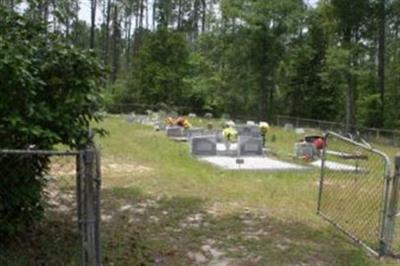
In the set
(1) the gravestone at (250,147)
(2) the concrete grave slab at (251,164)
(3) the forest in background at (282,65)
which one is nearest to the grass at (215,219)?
(2) the concrete grave slab at (251,164)

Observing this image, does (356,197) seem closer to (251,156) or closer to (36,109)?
(251,156)

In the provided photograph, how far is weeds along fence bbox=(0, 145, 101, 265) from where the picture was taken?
16.9 feet

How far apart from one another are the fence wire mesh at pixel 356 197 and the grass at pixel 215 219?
11.2 inches

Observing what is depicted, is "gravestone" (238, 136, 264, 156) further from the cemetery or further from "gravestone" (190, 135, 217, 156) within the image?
"gravestone" (190, 135, 217, 156)

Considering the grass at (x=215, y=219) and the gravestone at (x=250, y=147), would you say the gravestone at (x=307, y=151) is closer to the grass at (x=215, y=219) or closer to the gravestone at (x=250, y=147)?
the gravestone at (x=250, y=147)

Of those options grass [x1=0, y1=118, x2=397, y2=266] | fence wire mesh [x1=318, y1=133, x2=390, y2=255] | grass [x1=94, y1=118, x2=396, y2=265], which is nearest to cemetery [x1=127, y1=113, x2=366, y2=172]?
fence wire mesh [x1=318, y1=133, x2=390, y2=255]

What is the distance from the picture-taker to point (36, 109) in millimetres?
6082

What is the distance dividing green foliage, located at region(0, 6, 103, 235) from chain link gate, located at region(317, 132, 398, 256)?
378cm

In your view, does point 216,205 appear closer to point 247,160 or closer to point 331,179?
point 331,179

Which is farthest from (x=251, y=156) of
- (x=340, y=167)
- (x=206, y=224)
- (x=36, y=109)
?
(x=36, y=109)

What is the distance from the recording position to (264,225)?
852cm

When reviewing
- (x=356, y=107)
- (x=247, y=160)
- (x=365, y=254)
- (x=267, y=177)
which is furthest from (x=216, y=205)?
(x=356, y=107)

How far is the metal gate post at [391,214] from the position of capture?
275 inches

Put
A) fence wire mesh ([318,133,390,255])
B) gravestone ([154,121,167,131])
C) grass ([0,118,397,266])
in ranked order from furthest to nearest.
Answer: gravestone ([154,121,167,131])
fence wire mesh ([318,133,390,255])
grass ([0,118,397,266])
